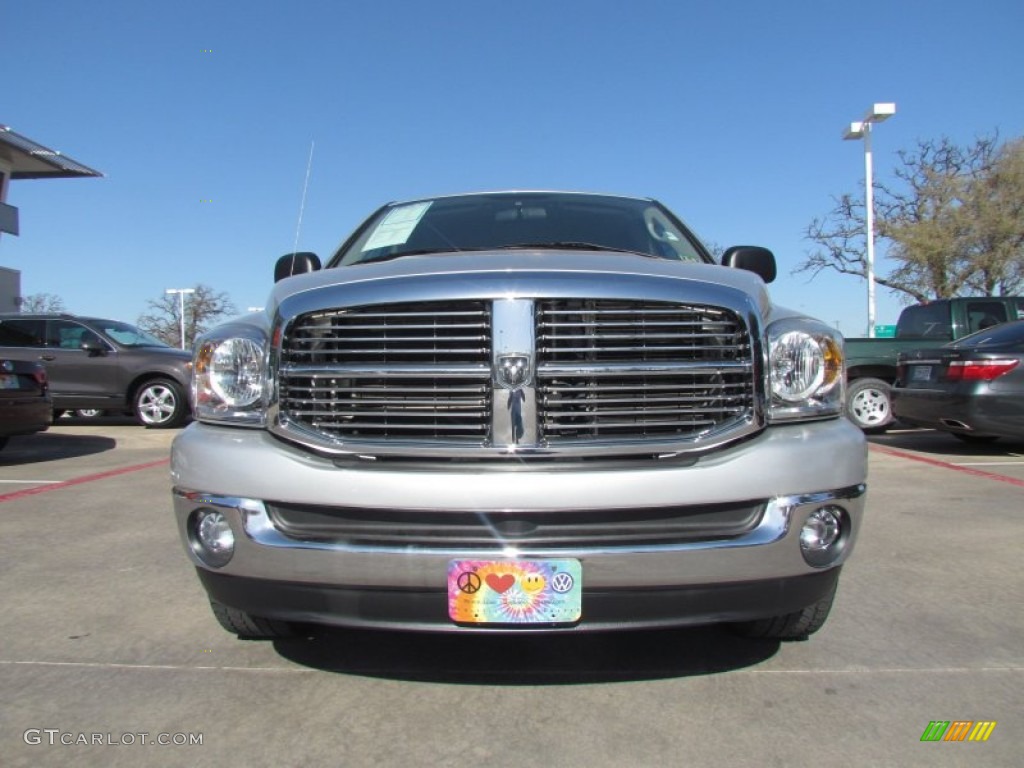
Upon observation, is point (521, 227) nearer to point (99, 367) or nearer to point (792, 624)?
point (792, 624)

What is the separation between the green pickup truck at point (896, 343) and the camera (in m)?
10.2

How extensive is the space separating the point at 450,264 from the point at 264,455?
0.84m

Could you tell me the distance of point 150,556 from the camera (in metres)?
4.32

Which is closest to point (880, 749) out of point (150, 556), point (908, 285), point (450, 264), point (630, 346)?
point (630, 346)

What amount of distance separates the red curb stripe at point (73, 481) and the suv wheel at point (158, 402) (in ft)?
11.6

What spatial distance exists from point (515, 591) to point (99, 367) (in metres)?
10.8

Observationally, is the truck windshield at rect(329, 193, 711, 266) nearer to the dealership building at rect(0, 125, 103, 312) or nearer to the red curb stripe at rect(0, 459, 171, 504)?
the red curb stripe at rect(0, 459, 171, 504)

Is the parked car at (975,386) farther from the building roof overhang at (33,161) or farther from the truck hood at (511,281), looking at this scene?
the building roof overhang at (33,161)

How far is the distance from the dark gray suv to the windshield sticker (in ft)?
26.5

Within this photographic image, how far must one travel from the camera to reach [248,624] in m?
2.79

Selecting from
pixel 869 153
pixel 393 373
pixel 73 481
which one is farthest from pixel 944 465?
pixel 869 153

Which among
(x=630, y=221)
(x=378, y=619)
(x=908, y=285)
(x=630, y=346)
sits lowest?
(x=378, y=619)

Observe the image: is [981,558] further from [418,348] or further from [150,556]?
[150,556]

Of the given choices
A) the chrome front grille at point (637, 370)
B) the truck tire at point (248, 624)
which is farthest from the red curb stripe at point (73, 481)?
the chrome front grille at point (637, 370)
